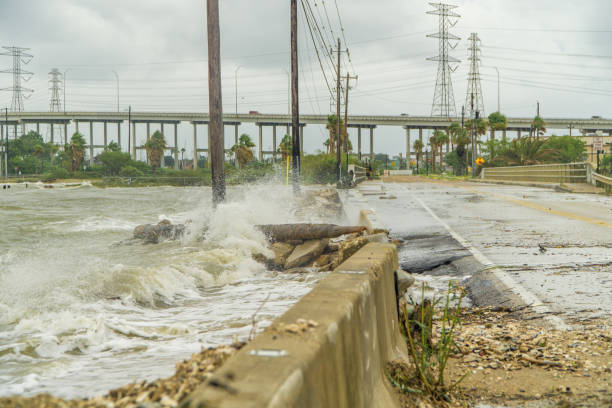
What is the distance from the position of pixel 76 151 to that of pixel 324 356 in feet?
365

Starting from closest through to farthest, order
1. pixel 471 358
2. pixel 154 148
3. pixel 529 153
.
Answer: pixel 471 358, pixel 529 153, pixel 154 148

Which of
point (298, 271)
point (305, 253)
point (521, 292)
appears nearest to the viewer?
point (521, 292)

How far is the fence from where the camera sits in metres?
32.3

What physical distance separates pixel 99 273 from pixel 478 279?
5560 mm

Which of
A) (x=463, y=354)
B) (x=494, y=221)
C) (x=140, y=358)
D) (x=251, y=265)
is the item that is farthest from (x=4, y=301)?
(x=494, y=221)

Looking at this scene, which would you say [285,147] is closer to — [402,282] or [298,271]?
[298,271]

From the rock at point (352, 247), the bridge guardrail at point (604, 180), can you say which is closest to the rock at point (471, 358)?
the rock at point (352, 247)

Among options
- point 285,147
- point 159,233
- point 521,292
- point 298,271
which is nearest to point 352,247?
point 298,271

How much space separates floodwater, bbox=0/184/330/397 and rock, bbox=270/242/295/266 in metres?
0.28

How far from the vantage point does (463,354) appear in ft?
15.7

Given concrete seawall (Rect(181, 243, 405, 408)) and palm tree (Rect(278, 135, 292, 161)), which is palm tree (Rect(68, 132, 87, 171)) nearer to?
palm tree (Rect(278, 135, 292, 161))

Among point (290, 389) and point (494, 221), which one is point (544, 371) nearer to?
point (290, 389)

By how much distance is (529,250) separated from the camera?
953cm

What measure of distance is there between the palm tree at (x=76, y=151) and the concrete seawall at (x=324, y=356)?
109 m
